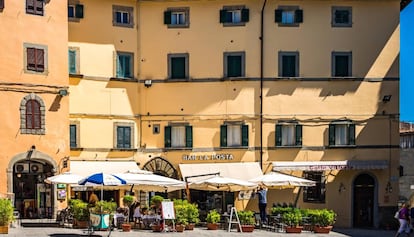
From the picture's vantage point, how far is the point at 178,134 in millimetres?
35781

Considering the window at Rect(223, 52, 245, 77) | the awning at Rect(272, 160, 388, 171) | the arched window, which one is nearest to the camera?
the arched window

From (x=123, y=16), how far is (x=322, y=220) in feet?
51.0

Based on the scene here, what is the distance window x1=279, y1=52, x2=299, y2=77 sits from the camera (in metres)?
35.6

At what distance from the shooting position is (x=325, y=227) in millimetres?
28672

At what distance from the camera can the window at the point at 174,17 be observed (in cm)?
3581

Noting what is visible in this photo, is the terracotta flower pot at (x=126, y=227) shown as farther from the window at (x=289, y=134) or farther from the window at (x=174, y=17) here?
the window at (x=174, y=17)

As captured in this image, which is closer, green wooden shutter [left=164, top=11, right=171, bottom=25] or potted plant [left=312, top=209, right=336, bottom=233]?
potted plant [left=312, top=209, right=336, bottom=233]

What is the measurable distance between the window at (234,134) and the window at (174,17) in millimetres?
6068

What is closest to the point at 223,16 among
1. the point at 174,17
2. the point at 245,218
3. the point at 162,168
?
the point at 174,17

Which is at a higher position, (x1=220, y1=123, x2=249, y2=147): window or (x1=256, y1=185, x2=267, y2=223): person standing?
(x1=220, y1=123, x2=249, y2=147): window

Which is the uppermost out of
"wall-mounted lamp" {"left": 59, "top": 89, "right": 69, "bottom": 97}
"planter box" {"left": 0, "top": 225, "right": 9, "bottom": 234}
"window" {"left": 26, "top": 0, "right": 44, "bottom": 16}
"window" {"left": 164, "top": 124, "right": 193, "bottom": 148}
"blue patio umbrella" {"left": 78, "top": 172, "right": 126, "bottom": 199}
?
"window" {"left": 26, "top": 0, "right": 44, "bottom": 16}

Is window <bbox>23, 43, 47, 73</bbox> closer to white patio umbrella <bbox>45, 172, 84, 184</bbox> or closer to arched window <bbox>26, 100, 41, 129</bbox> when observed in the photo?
arched window <bbox>26, 100, 41, 129</bbox>

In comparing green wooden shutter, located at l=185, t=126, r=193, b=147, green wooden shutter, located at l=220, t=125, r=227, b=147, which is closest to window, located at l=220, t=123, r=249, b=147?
green wooden shutter, located at l=220, t=125, r=227, b=147

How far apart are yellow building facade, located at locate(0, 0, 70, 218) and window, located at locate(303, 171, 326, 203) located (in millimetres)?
13104
